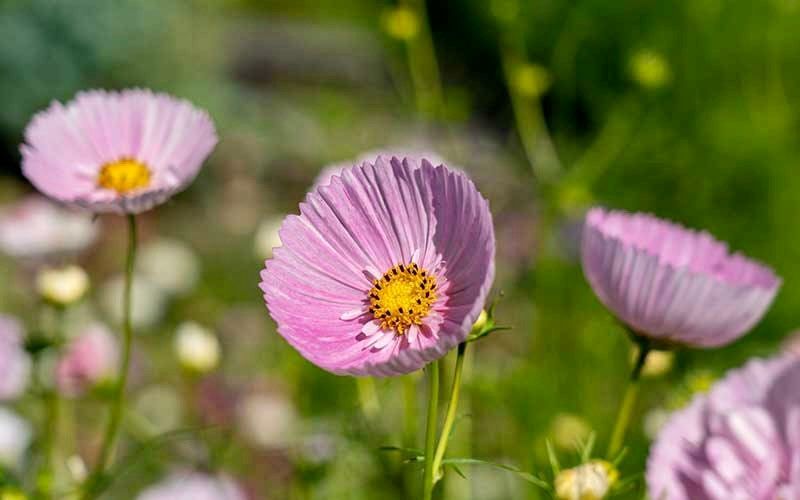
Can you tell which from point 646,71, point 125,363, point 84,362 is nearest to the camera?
point 125,363

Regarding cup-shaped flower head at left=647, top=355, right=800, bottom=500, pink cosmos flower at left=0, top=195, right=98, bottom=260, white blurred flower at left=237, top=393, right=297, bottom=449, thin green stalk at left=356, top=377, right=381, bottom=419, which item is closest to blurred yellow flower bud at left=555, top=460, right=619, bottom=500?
cup-shaped flower head at left=647, top=355, right=800, bottom=500

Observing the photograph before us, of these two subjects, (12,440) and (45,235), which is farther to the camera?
(45,235)

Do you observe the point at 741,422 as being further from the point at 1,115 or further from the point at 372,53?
the point at 372,53

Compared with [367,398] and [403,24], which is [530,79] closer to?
[403,24]

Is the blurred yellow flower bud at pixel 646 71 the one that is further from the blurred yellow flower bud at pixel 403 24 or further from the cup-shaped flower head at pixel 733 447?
the cup-shaped flower head at pixel 733 447

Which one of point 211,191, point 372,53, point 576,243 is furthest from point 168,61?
point 576,243

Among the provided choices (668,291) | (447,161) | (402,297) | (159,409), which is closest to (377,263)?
(402,297)

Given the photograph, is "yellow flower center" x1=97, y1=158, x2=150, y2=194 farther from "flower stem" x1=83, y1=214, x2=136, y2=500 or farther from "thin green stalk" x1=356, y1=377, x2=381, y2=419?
"thin green stalk" x1=356, y1=377, x2=381, y2=419

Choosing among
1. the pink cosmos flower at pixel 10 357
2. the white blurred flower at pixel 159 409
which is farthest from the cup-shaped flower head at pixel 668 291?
the white blurred flower at pixel 159 409
